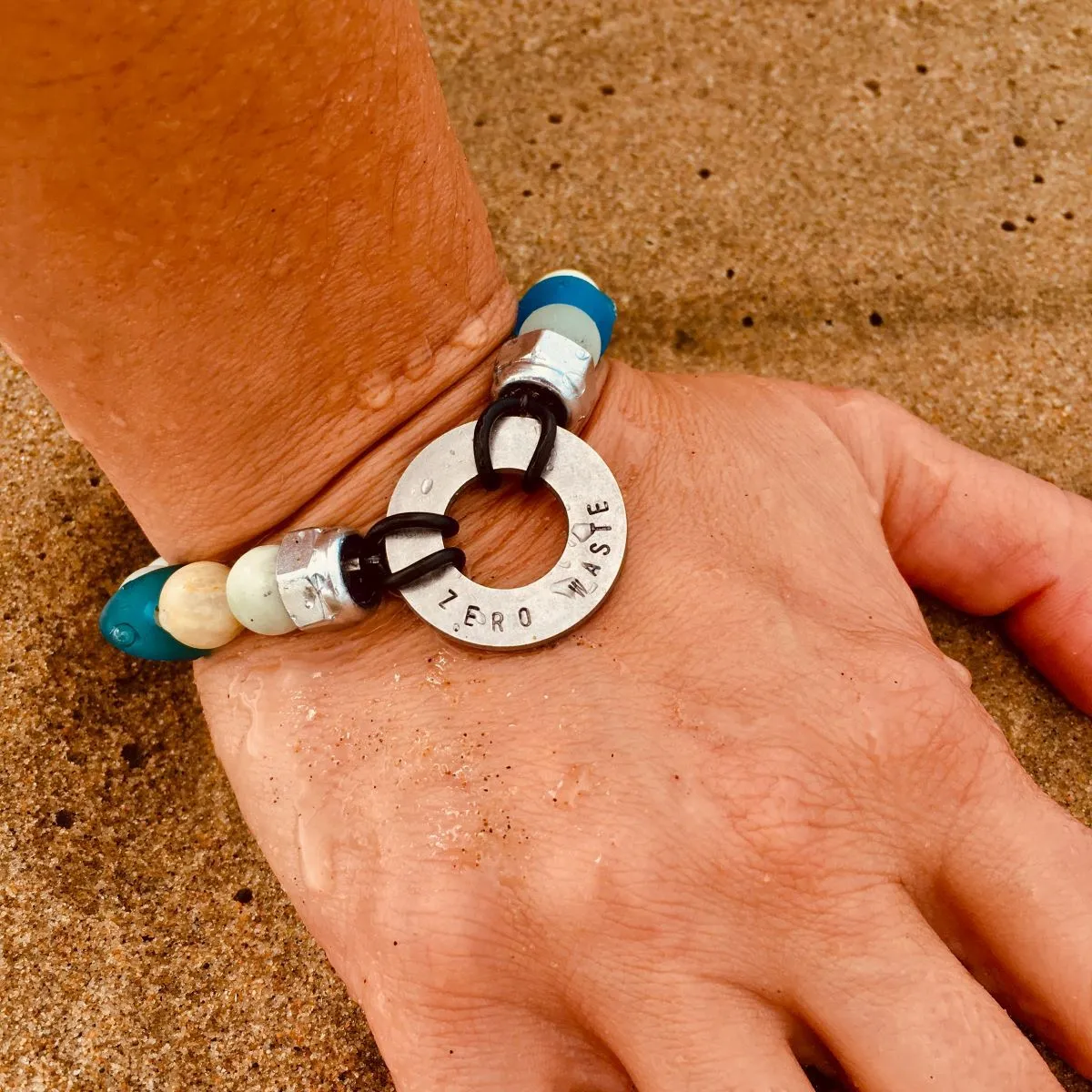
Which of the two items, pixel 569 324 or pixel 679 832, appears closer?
pixel 679 832

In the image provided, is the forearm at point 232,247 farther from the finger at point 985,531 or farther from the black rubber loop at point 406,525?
the finger at point 985,531

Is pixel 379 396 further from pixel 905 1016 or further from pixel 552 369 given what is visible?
pixel 905 1016

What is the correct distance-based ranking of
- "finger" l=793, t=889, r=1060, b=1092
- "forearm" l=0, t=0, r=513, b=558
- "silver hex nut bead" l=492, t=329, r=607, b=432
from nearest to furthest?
1. "forearm" l=0, t=0, r=513, b=558
2. "finger" l=793, t=889, r=1060, b=1092
3. "silver hex nut bead" l=492, t=329, r=607, b=432

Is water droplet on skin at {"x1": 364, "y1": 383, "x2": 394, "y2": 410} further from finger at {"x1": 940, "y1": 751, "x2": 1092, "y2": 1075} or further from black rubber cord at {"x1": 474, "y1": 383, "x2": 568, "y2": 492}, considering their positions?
finger at {"x1": 940, "y1": 751, "x2": 1092, "y2": 1075}

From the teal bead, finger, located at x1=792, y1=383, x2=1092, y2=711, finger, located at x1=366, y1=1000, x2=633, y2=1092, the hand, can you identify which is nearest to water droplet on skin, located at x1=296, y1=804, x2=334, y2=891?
the hand

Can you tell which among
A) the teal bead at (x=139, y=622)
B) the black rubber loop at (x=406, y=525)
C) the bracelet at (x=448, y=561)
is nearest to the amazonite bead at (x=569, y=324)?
the bracelet at (x=448, y=561)

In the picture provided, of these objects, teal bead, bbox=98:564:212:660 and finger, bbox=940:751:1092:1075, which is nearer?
finger, bbox=940:751:1092:1075

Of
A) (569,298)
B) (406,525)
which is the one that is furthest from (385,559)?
(569,298)
